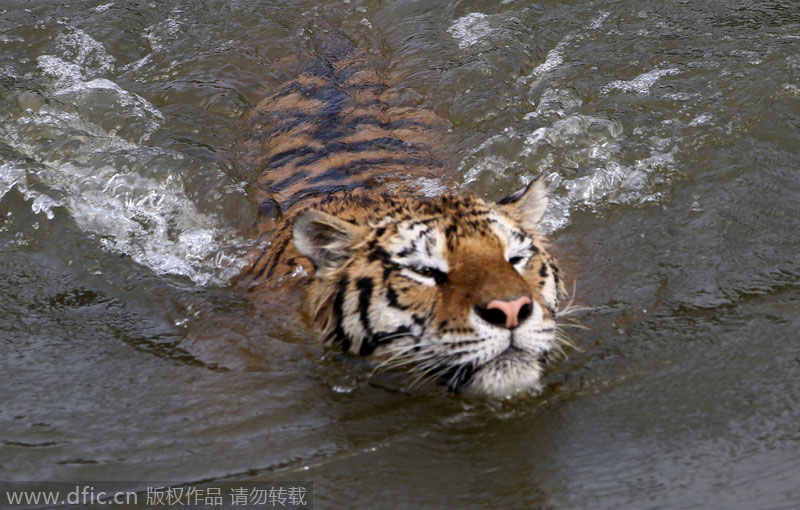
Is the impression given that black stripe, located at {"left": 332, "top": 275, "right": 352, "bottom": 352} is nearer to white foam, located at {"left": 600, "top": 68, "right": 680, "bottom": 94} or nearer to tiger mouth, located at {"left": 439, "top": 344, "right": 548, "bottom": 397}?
tiger mouth, located at {"left": 439, "top": 344, "right": 548, "bottom": 397}

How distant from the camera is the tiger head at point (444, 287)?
308 cm

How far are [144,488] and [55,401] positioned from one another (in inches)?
28.2

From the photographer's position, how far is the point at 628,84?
5816 mm

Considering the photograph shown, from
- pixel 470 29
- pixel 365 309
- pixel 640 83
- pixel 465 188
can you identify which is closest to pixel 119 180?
pixel 465 188

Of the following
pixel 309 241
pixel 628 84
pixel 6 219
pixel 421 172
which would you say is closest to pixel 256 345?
pixel 309 241

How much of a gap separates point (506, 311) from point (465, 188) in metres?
2.11

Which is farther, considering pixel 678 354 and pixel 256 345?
pixel 256 345

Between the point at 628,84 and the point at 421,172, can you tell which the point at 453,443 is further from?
the point at 628,84

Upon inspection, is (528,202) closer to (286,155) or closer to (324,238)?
(324,238)

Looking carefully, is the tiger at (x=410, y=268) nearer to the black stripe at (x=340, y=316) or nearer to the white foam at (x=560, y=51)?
the black stripe at (x=340, y=316)

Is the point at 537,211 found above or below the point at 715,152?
above

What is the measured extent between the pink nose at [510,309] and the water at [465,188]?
0.44 m

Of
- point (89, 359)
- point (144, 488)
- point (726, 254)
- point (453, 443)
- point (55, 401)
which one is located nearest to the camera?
point (144, 488)

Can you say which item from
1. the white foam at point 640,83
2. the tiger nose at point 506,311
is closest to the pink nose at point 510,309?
the tiger nose at point 506,311
